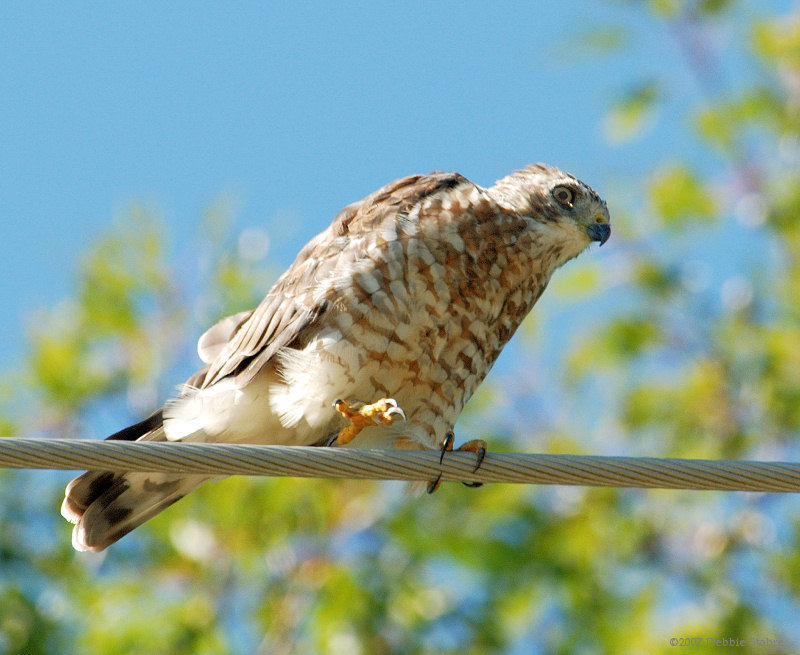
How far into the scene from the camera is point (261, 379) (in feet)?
13.0

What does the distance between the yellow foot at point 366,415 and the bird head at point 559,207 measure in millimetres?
956

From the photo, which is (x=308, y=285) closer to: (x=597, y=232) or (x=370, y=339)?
(x=370, y=339)

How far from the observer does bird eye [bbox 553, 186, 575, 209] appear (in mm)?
4352

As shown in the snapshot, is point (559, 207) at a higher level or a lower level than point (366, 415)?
higher

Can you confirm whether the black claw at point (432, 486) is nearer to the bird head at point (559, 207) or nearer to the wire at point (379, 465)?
the wire at point (379, 465)

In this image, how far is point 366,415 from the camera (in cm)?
376

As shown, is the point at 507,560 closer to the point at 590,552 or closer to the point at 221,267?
the point at 590,552

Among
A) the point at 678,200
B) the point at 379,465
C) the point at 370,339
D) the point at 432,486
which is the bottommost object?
the point at 379,465

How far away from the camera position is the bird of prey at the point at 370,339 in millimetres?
3770

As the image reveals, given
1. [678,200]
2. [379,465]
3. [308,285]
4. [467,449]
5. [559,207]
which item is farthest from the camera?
[678,200]

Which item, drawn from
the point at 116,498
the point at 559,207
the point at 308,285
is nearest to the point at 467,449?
the point at 308,285

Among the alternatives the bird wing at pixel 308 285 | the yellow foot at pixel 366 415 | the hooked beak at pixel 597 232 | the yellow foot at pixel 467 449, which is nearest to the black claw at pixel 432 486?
the yellow foot at pixel 467 449

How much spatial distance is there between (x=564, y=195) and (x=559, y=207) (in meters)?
0.07

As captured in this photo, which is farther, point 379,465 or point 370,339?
point 370,339
